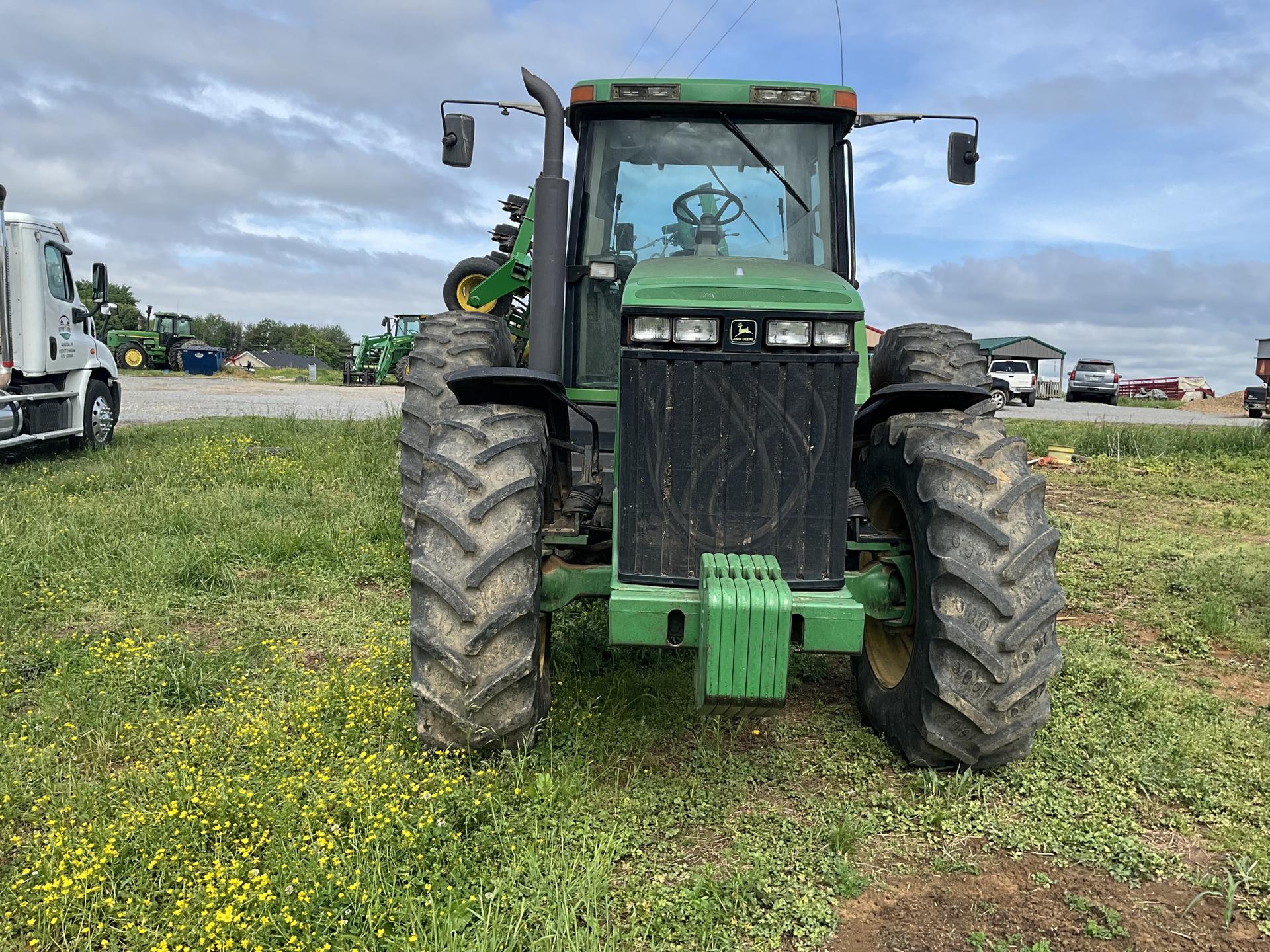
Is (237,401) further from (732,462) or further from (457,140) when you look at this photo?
(732,462)

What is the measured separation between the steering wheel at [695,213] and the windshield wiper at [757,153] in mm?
224

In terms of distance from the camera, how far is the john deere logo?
10.6 feet

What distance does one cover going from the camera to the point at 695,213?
459 cm

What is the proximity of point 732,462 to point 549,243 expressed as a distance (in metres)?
1.46

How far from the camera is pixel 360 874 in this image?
2.62 meters

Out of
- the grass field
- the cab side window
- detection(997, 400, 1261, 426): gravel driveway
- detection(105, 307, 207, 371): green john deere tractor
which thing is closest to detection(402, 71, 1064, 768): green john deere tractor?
the grass field

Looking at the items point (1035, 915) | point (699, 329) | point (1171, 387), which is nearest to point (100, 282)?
point (699, 329)

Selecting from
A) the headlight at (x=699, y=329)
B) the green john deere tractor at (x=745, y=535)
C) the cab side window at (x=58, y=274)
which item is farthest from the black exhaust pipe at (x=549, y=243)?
the cab side window at (x=58, y=274)

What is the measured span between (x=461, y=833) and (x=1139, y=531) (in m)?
6.75

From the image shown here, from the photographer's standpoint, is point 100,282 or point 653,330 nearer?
point 653,330

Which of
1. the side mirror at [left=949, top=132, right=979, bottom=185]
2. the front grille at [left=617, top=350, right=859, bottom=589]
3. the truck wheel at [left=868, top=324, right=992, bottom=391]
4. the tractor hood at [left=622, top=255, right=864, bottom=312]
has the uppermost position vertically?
the side mirror at [left=949, top=132, right=979, bottom=185]

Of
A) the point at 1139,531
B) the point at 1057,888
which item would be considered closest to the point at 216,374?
the point at 1139,531

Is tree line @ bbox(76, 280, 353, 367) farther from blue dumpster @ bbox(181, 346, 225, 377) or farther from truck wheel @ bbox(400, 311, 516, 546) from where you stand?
truck wheel @ bbox(400, 311, 516, 546)

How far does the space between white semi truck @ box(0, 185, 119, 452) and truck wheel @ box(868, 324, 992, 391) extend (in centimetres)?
867
